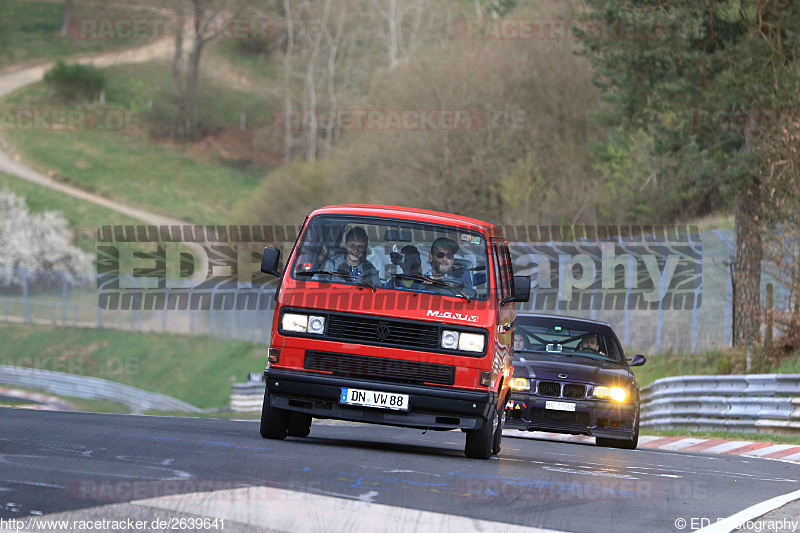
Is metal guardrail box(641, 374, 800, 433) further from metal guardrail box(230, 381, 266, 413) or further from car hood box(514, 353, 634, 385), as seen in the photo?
metal guardrail box(230, 381, 266, 413)

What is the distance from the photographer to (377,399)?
10.7 metres

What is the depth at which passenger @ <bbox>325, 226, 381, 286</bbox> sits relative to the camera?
11.1 m

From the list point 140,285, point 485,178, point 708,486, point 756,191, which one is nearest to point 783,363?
point 756,191

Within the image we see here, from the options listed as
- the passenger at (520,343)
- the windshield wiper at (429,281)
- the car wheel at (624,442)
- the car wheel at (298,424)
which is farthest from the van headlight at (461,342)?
the passenger at (520,343)

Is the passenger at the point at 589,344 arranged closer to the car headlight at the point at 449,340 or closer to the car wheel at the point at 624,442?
the car wheel at the point at 624,442

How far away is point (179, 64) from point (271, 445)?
9436 cm

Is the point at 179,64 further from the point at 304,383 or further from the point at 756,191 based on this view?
the point at 304,383

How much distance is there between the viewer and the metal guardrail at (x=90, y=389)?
39.0 meters

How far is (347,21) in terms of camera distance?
285 feet

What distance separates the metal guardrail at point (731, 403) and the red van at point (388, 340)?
7974 millimetres

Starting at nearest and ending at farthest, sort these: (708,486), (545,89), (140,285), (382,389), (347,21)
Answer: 1. (708,486)
2. (382,389)
3. (140,285)
4. (545,89)
5. (347,21)

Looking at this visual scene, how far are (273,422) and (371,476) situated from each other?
2.96 meters

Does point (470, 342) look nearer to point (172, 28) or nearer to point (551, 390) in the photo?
point (551, 390)

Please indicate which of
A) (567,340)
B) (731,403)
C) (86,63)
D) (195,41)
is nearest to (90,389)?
(731,403)
